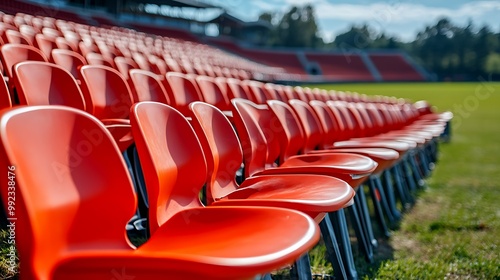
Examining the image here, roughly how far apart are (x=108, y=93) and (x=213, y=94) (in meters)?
0.95

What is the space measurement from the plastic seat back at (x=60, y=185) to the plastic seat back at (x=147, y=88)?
5.56 feet

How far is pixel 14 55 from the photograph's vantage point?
9.80 ft

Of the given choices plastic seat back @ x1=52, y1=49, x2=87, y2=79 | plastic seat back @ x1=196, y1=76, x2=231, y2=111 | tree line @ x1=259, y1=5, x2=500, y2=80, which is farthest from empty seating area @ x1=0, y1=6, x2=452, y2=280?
tree line @ x1=259, y1=5, x2=500, y2=80

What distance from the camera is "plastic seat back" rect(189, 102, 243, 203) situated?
6.39ft

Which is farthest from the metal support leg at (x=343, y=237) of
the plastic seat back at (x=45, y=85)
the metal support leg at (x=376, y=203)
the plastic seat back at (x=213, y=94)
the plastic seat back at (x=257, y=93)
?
the plastic seat back at (x=257, y=93)

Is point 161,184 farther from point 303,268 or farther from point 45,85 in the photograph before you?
point 45,85

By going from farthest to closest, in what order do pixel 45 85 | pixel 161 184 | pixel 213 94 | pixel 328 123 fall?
pixel 213 94
pixel 328 123
pixel 45 85
pixel 161 184

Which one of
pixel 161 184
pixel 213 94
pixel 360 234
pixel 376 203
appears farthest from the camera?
pixel 213 94

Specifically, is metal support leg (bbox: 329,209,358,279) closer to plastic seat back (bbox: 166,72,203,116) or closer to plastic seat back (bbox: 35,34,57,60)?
plastic seat back (bbox: 166,72,203,116)

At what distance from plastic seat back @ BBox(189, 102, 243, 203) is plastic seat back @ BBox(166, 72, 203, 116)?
1.12 meters

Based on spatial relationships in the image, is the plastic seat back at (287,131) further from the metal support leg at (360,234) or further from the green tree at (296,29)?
the green tree at (296,29)

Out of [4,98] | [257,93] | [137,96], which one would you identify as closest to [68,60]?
[137,96]

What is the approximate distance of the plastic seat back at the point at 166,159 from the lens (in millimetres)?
1495

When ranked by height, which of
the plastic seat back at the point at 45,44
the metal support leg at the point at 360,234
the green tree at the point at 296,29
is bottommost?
the green tree at the point at 296,29
